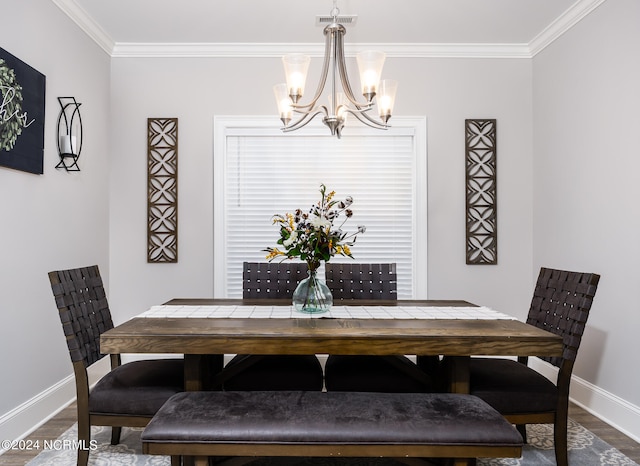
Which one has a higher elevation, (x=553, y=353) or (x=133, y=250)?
(x=133, y=250)

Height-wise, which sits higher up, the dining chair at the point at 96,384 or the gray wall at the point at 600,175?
the gray wall at the point at 600,175

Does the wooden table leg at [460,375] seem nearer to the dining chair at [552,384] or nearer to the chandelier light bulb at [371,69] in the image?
the dining chair at [552,384]

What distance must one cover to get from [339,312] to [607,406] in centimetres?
195

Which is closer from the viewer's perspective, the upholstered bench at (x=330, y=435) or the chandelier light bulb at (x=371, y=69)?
the upholstered bench at (x=330, y=435)

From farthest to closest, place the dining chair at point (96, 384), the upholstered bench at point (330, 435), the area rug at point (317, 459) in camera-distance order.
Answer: the area rug at point (317, 459) → the dining chair at point (96, 384) → the upholstered bench at point (330, 435)

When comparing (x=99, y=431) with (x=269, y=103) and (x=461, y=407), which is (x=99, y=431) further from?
(x=269, y=103)

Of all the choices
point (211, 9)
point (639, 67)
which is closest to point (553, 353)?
point (639, 67)

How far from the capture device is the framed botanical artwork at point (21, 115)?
2.38m

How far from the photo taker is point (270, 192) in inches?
150

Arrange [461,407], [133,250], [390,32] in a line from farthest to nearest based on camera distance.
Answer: [133,250] → [390,32] → [461,407]

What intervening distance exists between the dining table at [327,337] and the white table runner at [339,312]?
0.4 inches

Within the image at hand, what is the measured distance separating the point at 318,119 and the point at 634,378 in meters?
2.90

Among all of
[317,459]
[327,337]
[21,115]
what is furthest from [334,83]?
[317,459]

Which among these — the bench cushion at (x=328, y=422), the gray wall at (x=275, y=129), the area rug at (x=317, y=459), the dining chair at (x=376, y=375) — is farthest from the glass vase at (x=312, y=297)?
the gray wall at (x=275, y=129)
